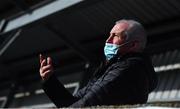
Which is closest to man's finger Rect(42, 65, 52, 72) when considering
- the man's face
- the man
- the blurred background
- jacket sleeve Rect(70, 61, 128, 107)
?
the man

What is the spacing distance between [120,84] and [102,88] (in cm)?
11

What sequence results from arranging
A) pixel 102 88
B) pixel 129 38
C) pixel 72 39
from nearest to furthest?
pixel 102 88 → pixel 129 38 → pixel 72 39

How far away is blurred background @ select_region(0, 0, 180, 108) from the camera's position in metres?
7.34

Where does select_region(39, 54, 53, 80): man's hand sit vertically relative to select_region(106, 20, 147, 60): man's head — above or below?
above

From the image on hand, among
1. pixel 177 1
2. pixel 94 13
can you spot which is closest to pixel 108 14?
pixel 94 13

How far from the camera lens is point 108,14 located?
316 inches

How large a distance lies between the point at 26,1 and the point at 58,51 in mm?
1706

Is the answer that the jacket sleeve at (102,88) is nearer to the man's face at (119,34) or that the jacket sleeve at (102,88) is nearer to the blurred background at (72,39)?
the man's face at (119,34)

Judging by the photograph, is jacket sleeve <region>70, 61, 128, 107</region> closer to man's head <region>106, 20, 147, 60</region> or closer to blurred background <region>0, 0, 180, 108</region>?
man's head <region>106, 20, 147, 60</region>

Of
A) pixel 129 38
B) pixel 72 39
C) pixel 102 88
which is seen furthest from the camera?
pixel 72 39

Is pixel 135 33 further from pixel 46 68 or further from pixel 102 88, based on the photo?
pixel 46 68

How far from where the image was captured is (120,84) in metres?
3.08

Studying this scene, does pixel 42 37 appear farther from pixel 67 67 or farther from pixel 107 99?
pixel 107 99

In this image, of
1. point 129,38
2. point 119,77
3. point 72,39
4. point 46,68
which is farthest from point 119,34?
point 72,39
